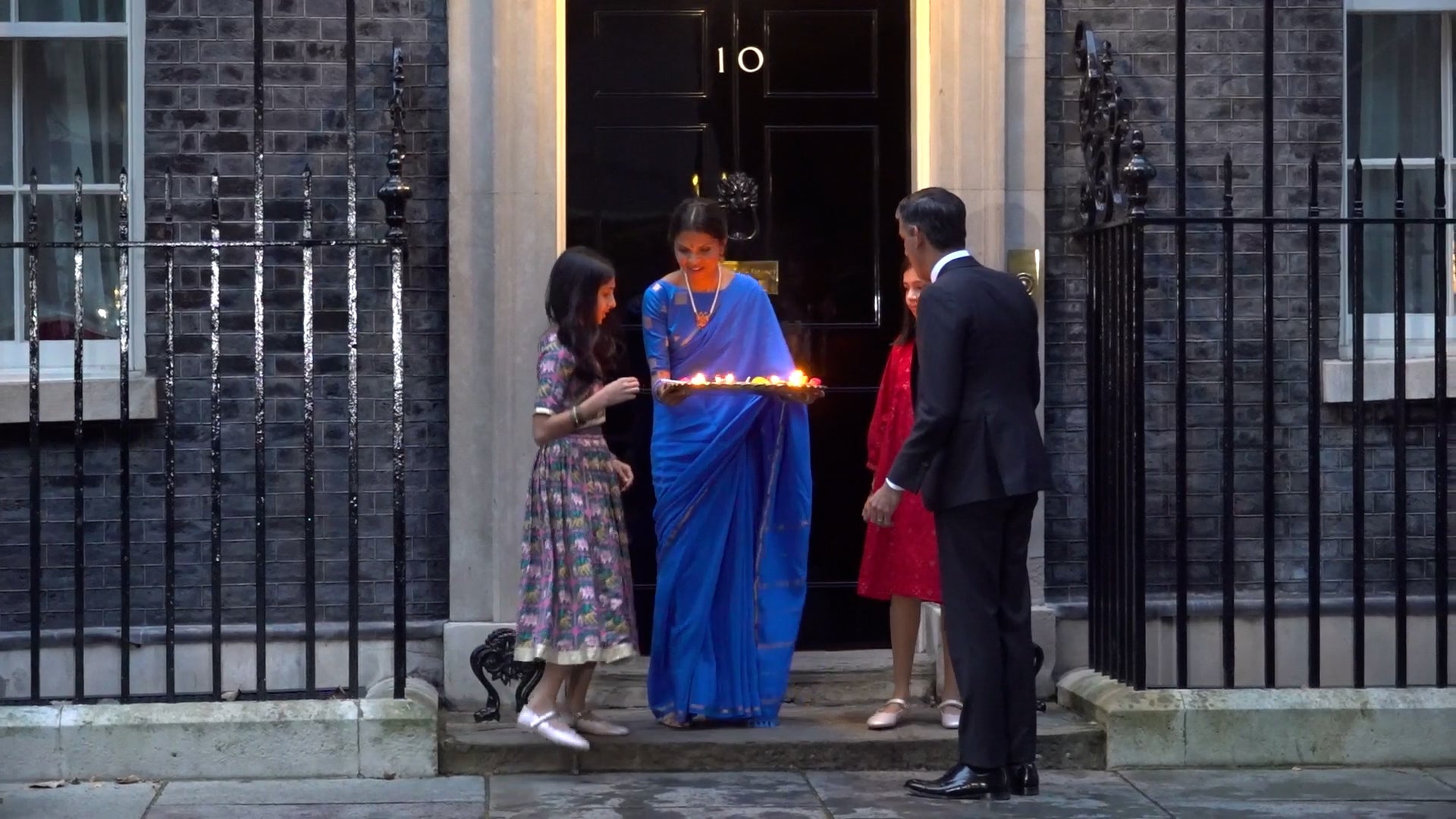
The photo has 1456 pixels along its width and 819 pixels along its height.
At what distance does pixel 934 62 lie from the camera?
7.04 metres

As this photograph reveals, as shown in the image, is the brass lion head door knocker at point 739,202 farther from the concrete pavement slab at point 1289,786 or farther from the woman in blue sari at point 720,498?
the concrete pavement slab at point 1289,786

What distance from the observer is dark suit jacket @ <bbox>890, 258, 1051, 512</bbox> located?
5527 mm

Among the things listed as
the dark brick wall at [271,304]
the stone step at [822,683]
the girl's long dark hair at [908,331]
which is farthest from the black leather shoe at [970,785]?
the dark brick wall at [271,304]

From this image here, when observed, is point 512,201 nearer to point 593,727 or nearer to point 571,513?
point 571,513

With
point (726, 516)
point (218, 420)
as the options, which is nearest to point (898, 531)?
point (726, 516)

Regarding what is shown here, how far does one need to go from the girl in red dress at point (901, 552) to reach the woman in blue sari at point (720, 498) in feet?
0.85

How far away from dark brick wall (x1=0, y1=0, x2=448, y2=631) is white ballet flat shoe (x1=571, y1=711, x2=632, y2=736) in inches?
39.0

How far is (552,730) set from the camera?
608 cm

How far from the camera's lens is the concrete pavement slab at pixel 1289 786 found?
5.83 meters

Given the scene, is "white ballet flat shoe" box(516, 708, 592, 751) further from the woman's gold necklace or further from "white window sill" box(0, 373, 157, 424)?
"white window sill" box(0, 373, 157, 424)

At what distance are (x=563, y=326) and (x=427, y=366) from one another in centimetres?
105

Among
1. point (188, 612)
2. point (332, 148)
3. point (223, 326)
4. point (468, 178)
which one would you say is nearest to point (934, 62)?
point (468, 178)

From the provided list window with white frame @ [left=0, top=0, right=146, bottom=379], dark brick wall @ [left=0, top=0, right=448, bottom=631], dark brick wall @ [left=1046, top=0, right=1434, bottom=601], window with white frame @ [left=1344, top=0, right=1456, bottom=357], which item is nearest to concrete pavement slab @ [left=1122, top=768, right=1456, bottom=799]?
A: dark brick wall @ [left=1046, top=0, right=1434, bottom=601]

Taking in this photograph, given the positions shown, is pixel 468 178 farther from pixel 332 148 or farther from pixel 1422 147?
pixel 1422 147
